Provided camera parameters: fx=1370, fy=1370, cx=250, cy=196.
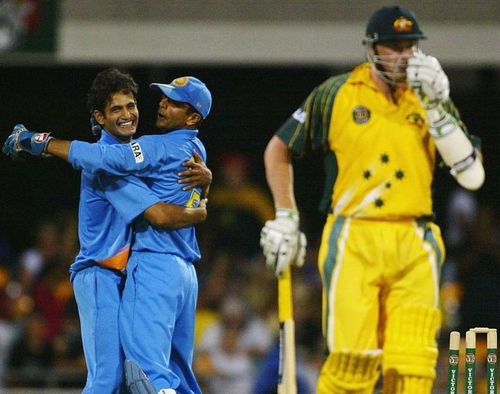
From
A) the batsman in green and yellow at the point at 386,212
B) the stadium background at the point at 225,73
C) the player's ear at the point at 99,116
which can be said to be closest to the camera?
the batsman in green and yellow at the point at 386,212

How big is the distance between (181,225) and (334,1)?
18.7 feet

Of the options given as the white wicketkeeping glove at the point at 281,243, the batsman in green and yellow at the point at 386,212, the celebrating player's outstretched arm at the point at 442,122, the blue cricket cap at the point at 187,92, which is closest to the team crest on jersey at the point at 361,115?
the batsman in green and yellow at the point at 386,212

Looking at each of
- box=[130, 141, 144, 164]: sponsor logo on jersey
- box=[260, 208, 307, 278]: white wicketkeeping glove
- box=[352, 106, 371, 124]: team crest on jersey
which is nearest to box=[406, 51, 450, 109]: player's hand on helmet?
box=[352, 106, 371, 124]: team crest on jersey

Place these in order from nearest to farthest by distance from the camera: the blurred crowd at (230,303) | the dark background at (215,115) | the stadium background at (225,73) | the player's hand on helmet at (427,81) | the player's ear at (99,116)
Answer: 1. the player's hand on helmet at (427,81)
2. the player's ear at (99,116)
3. the blurred crowd at (230,303)
4. the stadium background at (225,73)
5. the dark background at (215,115)

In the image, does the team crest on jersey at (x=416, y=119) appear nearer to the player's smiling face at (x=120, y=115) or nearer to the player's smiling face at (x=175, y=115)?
the player's smiling face at (x=175, y=115)

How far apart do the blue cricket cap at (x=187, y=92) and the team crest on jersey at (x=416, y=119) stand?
2.78ft

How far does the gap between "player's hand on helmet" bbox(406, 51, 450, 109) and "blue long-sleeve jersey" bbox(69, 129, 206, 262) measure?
961mm

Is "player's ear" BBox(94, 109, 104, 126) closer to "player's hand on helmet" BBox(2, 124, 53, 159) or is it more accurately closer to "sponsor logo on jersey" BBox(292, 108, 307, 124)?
"player's hand on helmet" BBox(2, 124, 53, 159)

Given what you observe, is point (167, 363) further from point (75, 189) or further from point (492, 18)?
point (75, 189)

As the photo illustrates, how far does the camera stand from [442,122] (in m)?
5.40

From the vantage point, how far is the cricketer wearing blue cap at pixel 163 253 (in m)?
5.41

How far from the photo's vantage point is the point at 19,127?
18.4 feet

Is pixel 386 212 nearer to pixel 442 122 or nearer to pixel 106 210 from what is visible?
pixel 442 122

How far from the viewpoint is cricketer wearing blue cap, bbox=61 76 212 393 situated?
541 centimetres
